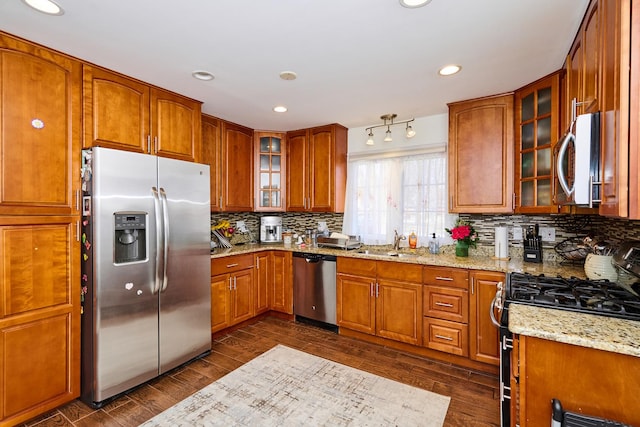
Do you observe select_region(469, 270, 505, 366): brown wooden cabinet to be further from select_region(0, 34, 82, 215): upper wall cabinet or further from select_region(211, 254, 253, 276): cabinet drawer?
select_region(0, 34, 82, 215): upper wall cabinet

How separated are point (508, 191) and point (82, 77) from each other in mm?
3478

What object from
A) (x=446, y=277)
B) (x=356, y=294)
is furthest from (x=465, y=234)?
(x=356, y=294)

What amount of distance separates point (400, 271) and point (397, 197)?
1006mm

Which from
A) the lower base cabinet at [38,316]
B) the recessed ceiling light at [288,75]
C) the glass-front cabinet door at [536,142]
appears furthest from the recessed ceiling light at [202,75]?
the glass-front cabinet door at [536,142]

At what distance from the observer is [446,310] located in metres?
2.71

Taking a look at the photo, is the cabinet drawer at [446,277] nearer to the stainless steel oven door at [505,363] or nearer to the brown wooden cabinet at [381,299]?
the brown wooden cabinet at [381,299]

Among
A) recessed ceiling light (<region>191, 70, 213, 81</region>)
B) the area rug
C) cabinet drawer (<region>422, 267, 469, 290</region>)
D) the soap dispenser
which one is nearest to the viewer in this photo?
the area rug

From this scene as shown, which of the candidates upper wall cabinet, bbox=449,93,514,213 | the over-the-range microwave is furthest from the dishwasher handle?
the over-the-range microwave

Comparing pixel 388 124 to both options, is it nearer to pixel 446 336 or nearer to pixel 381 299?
pixel 381 299

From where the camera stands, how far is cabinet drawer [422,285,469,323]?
264 cm

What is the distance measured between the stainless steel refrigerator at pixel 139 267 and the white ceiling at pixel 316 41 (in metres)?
0.70

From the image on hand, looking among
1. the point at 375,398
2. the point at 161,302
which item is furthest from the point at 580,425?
the point at 161,302

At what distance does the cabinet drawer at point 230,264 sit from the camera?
3.07 m

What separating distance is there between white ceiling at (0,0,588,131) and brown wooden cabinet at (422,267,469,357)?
1.65 m
